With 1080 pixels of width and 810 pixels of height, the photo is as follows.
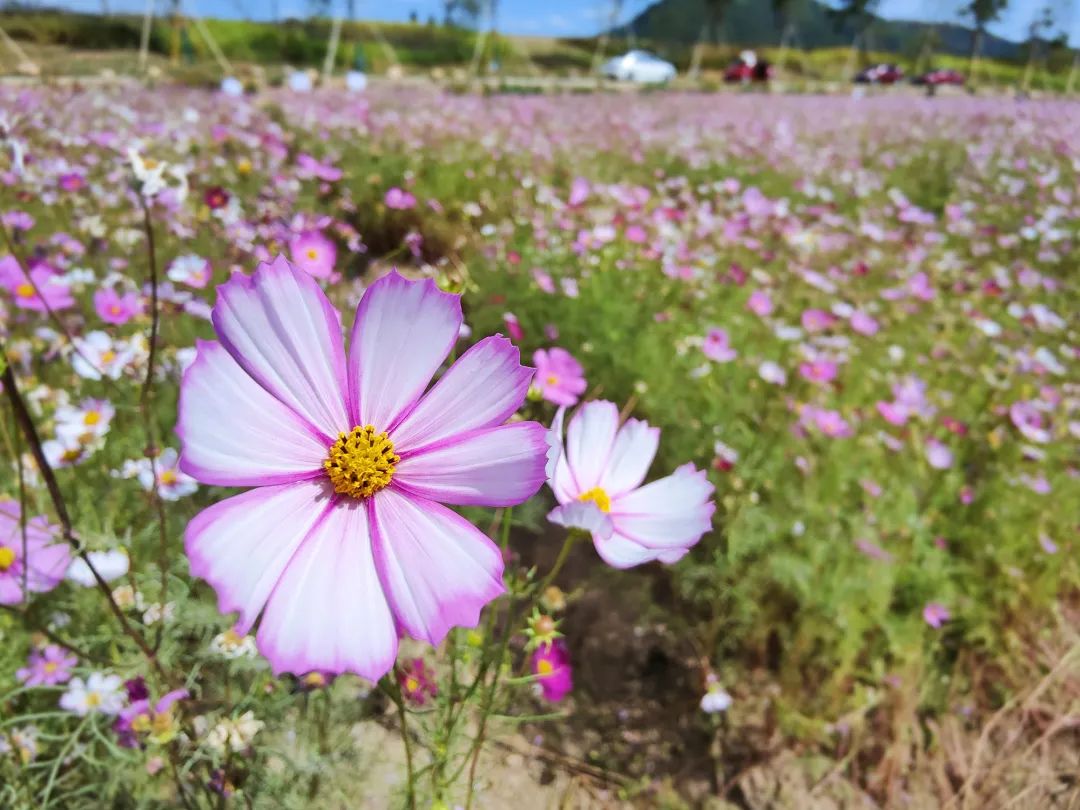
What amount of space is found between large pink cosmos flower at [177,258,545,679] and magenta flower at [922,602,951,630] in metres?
1.58

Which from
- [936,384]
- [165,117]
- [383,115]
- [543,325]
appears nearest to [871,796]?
[543,325]

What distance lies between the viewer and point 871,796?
1.55 meters

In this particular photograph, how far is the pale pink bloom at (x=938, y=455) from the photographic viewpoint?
2137 mm

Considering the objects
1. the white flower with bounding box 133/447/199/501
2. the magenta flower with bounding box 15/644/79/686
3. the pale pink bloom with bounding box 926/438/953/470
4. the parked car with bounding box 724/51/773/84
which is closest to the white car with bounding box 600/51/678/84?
the parked car with bounding box 724/51/773/84

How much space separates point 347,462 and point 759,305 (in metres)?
2.56

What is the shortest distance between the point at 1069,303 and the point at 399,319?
14.2ft

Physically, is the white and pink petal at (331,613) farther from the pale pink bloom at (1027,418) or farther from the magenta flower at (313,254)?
the pale pink bloom at (1027,418)

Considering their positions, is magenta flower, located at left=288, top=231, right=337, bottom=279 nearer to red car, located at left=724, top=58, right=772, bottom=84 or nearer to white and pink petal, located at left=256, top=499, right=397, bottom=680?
white and pink petal, located at left=256, top=499, right=397, bottom=680

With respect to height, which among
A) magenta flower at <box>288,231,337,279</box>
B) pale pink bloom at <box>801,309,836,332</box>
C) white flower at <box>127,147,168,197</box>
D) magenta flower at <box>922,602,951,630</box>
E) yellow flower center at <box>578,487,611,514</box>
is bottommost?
magenta flower at <box>922,602,951,630</box>

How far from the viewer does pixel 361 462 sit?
464 mm

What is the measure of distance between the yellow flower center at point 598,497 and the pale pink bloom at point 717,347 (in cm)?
152

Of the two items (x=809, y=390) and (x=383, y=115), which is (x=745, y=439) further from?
(x=383, y=115)

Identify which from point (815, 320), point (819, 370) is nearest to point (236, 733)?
point (819, 370)

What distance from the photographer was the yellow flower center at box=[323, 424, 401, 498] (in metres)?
0.46
